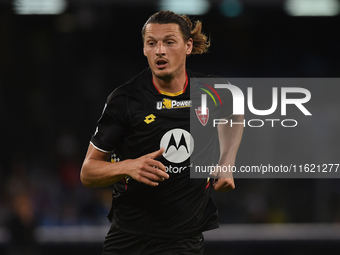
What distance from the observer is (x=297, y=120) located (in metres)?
6.44

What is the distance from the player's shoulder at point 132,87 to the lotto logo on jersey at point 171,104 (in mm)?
132

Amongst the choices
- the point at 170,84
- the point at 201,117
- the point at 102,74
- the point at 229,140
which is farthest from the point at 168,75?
the point at 102,74

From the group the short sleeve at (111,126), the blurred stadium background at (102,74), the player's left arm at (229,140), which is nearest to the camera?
the short sleeve at (111,126)

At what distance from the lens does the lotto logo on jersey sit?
221cm

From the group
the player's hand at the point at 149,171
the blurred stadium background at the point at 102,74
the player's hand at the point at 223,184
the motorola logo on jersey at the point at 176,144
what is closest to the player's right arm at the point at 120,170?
the player's hand at the point at 149,171

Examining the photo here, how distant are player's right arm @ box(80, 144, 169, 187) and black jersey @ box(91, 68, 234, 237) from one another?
0.08 m

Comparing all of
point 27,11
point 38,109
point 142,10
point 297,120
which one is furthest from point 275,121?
point 27,11

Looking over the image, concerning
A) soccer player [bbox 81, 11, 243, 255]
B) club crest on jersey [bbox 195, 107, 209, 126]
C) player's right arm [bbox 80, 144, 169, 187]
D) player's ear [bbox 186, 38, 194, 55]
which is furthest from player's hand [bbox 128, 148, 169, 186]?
player's ear [bbox 186, 38, 194, 55]

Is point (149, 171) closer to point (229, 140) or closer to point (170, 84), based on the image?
point (170, 84)

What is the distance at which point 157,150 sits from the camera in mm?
2180

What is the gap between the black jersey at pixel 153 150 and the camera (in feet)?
7.04

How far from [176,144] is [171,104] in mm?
217

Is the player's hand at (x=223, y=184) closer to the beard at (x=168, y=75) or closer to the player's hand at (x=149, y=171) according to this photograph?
the player's hand at (x=149, y=171)

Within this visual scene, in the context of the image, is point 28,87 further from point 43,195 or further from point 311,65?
point 311,65
